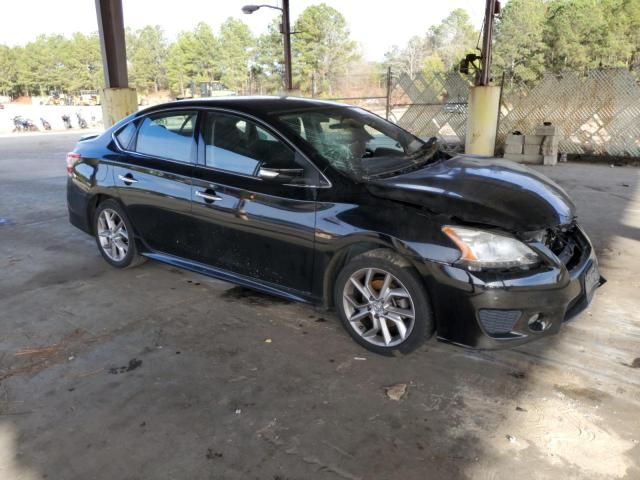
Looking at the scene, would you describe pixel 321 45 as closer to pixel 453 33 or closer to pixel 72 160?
pixel 453 33

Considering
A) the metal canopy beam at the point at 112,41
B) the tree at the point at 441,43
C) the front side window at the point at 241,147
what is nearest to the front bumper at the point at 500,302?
the front side window at the point at 241,147

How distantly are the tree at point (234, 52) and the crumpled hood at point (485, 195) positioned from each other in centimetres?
7543

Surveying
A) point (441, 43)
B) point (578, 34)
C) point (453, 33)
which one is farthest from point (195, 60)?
point (578, 34)

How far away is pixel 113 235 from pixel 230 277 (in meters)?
1.54

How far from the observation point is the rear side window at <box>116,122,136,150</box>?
4.50m

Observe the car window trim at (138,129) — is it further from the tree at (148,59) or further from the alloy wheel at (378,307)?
the tree at (148,59)

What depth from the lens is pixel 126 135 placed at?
4559 mm

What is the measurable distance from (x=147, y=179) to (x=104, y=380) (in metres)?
1.81

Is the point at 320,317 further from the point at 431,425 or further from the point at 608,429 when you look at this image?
the point at 608,429

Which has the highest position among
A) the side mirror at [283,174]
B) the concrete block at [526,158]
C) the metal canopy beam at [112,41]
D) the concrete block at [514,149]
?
the metal canopy beam at [112,41]

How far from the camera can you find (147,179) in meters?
4.22

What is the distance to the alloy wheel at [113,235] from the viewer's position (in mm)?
4648

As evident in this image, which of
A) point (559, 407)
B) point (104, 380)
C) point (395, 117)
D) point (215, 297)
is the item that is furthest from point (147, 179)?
point (395, 117)

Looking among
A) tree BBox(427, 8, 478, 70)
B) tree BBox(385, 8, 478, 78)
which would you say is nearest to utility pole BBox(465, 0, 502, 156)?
tree BBox(385, 8, 478, 78)
